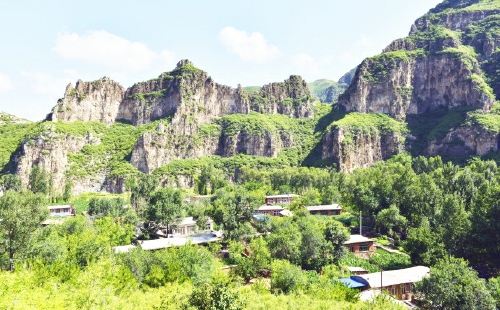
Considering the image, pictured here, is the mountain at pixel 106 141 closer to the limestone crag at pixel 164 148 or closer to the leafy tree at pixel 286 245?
the limestone crag at pixel 164 148

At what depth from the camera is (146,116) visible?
19975 cm

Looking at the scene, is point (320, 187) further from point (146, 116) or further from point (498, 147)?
point (146, 116)

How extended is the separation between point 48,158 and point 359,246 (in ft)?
477

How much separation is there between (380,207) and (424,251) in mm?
28272

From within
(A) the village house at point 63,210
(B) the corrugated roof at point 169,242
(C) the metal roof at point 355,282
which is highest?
(A) the village house at point 63,210

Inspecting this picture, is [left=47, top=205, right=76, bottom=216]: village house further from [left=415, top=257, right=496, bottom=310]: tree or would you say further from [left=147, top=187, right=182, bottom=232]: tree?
[left=415, top=257, right=496, bottom=310]: tree

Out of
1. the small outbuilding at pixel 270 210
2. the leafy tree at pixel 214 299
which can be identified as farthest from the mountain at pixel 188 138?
the leafy tree at pixel 214 299

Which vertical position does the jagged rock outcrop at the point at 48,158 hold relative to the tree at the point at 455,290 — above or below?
above

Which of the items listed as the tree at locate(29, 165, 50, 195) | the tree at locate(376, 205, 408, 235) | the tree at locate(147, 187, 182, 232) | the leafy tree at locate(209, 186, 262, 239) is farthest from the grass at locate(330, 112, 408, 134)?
the tree at locate(29, 165, 50, 195)

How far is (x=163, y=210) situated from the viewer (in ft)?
235

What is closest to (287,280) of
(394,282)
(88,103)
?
(394,282)

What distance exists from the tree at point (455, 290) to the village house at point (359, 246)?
24.2 m

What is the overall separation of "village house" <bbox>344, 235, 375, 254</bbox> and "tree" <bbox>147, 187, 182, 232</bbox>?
36384 millimetres

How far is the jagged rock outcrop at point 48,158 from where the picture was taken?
149087 millimetres
